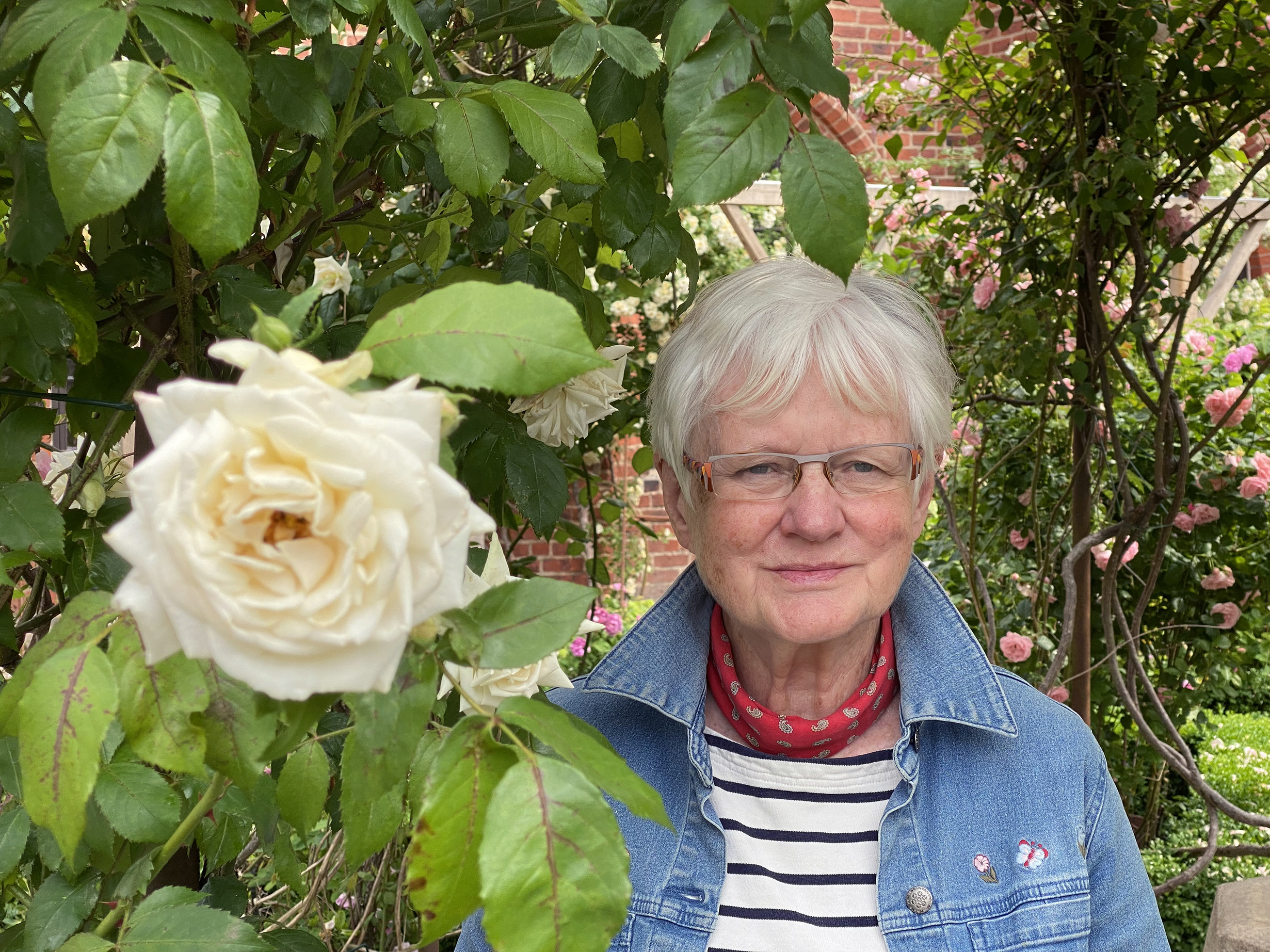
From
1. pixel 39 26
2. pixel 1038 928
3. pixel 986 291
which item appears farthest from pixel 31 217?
pixel 986 291

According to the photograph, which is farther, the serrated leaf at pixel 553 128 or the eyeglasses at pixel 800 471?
the eyeglasses at pixel 800 471

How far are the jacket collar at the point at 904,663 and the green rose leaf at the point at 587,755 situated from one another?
0.88m

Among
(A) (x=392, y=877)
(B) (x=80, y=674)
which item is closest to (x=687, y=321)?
(B) (x=80, y=674)

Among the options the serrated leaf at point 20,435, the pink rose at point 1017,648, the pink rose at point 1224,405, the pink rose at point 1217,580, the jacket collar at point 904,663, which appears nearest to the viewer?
the serrated leaf at point 20,435

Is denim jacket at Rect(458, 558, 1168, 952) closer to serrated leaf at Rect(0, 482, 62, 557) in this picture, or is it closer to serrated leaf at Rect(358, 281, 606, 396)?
serrated leaf at Rect(0, 482, 62, 557)

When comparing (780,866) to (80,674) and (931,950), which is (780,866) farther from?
(80,674)

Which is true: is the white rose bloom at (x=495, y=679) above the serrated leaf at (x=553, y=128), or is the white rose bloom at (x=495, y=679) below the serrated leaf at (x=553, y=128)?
below

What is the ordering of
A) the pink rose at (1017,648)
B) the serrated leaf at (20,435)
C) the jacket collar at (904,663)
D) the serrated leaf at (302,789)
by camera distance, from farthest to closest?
the pink rose at (1017,648), the jacket collar at (904,663), the serrated leaf at (20,435), the serrated leaf at (302,789)

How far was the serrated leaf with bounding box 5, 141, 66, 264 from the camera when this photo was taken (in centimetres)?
83

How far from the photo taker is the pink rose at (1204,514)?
3.34 meters

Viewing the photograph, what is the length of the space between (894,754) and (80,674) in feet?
3.49

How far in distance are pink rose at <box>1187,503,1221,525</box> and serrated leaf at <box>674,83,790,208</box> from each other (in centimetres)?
307

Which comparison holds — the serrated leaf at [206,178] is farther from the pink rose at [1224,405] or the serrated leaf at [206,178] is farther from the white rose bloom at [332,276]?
the pink rose at [1224,405]

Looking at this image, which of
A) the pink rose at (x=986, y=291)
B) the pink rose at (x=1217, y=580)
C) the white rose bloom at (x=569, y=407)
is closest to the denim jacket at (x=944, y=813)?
the white rose bloom at (x=569, y=407)
